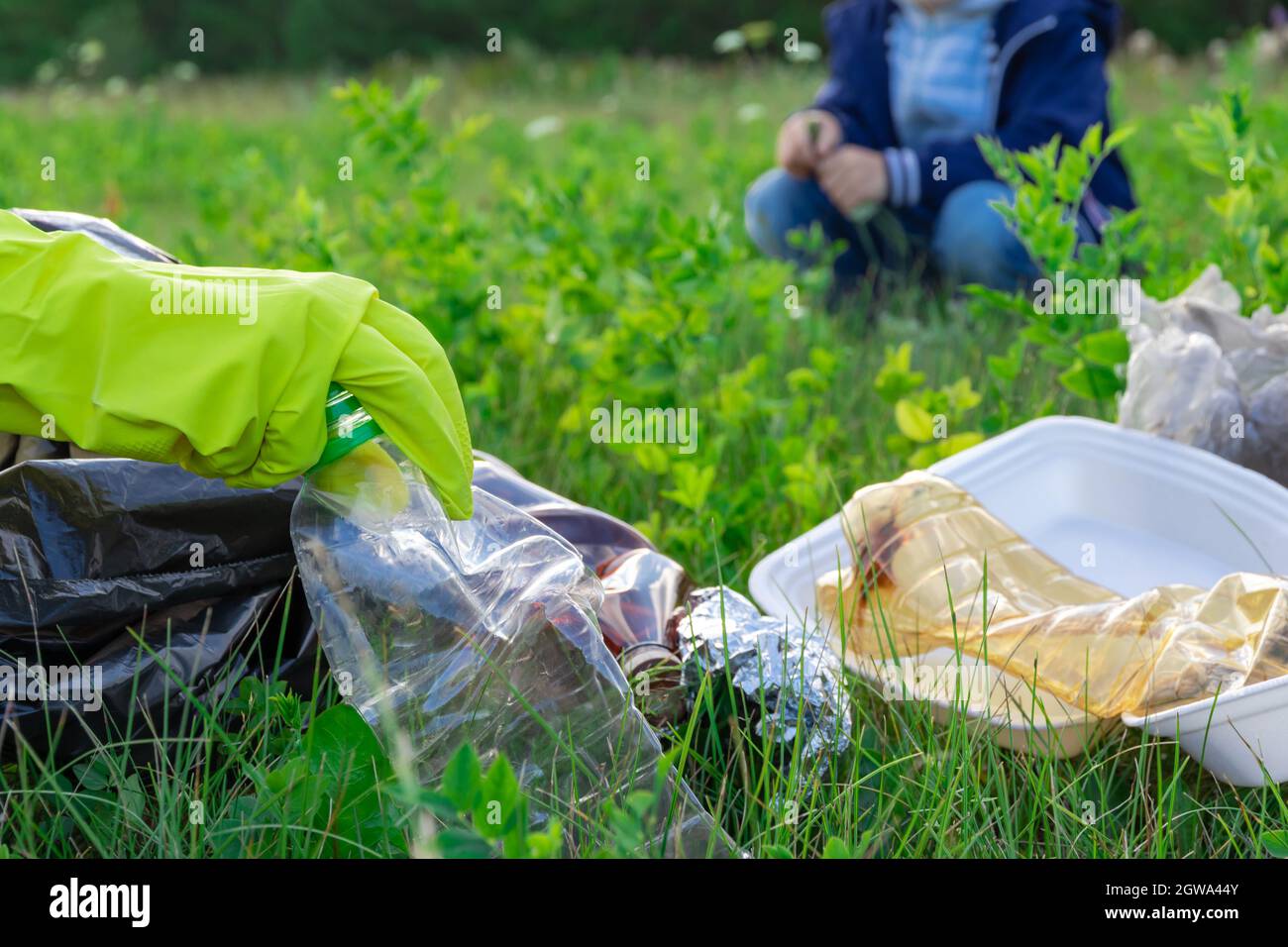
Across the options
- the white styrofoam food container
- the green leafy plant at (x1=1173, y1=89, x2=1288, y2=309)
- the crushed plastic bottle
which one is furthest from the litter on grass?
the green leafy plant at (x1=1173, y1=89, x2=1288, y2=309)

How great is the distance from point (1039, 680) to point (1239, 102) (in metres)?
1.36

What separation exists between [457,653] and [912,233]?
9.62ft

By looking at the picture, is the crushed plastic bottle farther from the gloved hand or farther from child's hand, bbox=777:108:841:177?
child's hand, bbox=777:108:841:177

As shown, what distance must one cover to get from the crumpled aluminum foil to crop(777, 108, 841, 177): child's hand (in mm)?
2286

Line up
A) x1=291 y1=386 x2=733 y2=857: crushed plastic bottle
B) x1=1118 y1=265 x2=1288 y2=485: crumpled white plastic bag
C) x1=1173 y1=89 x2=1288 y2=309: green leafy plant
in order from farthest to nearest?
x1=1173 y1=89 x2=1288 y2=309: green leafy plant, x1=1118 y1=265 x2=1288 y2=485: crumpled white plastic bag, x1=291 y1=386 x2=733 y2=857: crushed plastic bottle

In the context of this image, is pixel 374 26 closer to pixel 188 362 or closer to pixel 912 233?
pixel 912 233

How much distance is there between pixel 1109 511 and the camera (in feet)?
7.34

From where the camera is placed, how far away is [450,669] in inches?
54.0

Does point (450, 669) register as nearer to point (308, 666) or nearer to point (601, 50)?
point (308, 666)

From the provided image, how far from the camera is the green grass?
138 centimetres

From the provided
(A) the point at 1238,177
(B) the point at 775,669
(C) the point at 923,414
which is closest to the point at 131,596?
(B) the point at 775,669

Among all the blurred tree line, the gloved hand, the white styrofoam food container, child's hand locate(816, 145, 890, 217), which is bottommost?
the white styrofoam food container

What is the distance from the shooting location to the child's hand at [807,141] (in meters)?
3.65

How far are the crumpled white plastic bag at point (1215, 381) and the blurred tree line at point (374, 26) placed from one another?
16.7 metres
